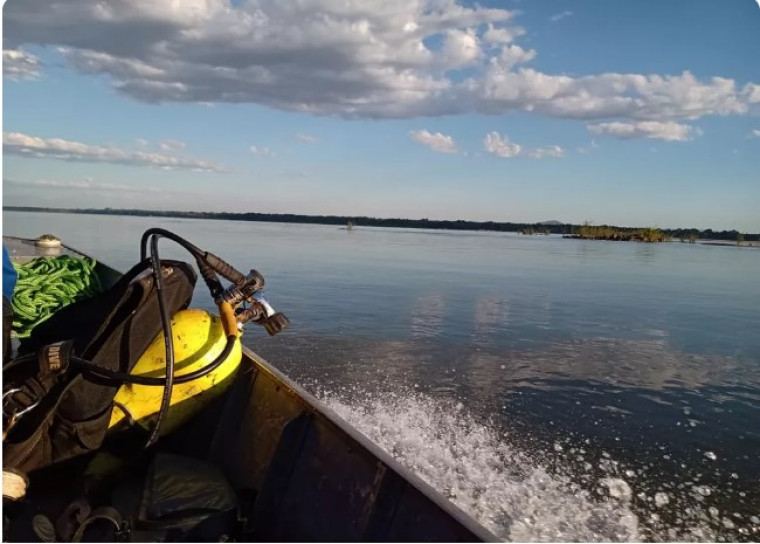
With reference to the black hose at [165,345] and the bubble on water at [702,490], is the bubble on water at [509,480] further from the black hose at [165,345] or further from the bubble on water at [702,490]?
the black hose at [165,345]

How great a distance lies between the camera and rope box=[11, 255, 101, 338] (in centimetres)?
400

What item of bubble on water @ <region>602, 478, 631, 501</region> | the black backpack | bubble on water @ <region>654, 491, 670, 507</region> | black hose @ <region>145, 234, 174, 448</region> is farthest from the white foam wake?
the black backpack

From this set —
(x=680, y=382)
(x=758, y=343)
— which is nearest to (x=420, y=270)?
(x=758, y=343)

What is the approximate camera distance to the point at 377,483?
2.50m

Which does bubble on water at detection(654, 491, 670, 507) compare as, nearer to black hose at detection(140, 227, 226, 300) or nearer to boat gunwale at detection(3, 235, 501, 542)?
boat gunwale at detection(3, 235, 501, 542)

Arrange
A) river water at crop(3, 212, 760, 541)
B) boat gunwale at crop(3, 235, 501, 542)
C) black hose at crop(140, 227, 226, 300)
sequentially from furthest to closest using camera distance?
river water at crop(3, 212, 760, 541) → black hose at crop(140, 227, 226, 300) → boat gunwale at crop(3, 235, 501, 542)

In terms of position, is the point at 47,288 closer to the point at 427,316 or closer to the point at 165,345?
the point at 165,345

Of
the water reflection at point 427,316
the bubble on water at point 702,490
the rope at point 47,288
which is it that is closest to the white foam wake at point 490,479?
the bubble on water at point 702,490

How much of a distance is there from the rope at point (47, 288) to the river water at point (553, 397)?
284 centimetres

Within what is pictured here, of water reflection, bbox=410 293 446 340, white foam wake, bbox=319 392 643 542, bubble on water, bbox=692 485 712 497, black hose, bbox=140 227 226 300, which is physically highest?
black hose, bbox=140 227 226 300

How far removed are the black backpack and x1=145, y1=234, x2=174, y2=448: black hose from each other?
0.14 metres

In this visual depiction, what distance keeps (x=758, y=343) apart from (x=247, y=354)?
9.71 m

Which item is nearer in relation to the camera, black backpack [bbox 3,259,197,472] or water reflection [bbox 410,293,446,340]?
A: black backpack [bbox 3,259,197,472]

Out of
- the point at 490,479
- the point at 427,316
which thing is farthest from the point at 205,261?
the point at 427,316
